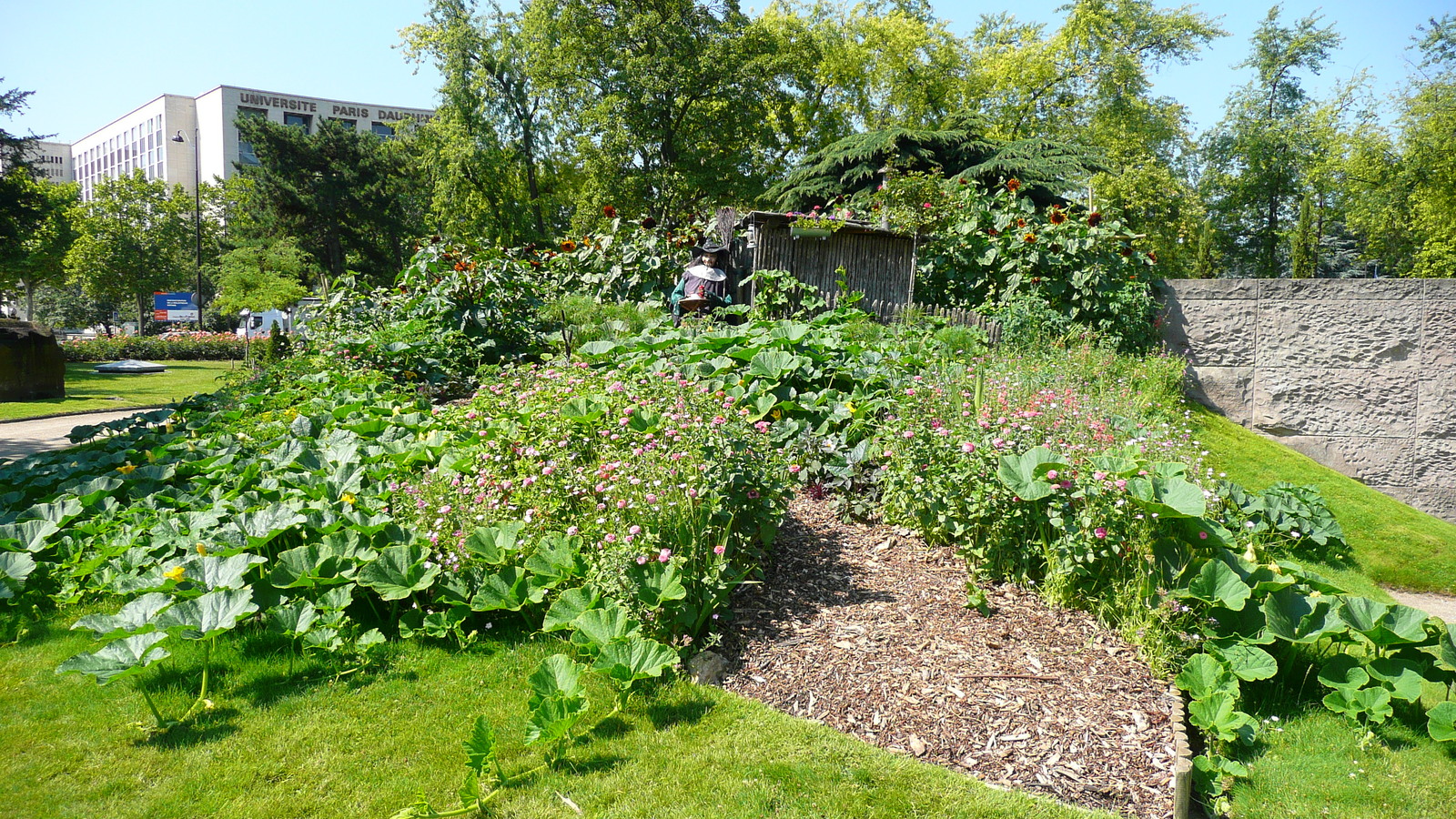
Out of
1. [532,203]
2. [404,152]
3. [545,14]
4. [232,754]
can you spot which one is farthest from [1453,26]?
[404,152]

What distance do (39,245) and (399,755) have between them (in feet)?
91.5

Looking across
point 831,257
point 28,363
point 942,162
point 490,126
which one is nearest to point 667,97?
point 490,126

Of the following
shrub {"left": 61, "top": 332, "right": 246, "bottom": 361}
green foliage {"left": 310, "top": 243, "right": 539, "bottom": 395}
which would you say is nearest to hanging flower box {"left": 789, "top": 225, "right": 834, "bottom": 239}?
green foliage {"left": 310, "top": 243, "right": 539, "bottom": 395}

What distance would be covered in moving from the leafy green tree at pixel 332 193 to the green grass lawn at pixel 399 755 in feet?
113

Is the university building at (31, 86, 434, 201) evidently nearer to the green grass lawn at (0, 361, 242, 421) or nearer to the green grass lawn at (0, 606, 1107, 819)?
the green grass lawn at (0, 361, 242, 421)

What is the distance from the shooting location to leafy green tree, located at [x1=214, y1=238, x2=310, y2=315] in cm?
2370

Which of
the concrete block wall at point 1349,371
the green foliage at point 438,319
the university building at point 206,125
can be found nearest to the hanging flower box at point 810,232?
the green foliage at point 438,319

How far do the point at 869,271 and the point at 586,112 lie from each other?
50.3ft

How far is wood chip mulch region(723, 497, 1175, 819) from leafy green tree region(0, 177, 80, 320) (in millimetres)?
22419

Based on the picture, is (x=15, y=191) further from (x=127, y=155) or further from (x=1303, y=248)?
(x=127, y=155)

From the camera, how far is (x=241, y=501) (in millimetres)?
3771

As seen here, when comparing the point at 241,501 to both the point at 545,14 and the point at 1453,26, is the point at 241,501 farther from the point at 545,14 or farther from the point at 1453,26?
the point at 1453,26

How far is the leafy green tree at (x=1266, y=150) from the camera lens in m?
→ 29.0

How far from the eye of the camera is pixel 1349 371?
7.94 metres
